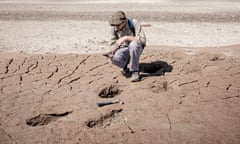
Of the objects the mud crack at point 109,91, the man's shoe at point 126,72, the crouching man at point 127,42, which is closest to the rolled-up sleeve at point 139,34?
the crouching man at point 127,42

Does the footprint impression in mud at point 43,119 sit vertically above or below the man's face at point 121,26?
below

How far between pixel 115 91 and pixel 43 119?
1.26m

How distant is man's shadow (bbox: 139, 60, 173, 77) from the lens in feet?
17.8

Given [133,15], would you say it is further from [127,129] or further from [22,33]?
[127,129]

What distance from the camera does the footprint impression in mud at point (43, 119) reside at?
12.9 feet

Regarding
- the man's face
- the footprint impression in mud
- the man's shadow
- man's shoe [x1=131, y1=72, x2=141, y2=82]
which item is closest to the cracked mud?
the footprint impression in mud

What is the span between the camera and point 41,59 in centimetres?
607

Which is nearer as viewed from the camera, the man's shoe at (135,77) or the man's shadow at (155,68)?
the man's shoe at (135,77)

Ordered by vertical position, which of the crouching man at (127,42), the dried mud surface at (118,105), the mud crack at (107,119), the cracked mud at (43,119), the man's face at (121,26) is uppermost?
the man's face at (121,26)

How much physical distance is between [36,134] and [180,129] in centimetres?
168

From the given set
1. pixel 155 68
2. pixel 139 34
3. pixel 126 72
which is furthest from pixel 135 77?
pixel 155 68

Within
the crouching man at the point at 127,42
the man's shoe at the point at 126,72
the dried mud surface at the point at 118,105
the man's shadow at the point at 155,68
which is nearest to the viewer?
the dried mud surface at the point at 118,105

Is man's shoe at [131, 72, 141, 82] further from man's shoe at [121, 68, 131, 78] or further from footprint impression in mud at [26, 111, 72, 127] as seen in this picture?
footprint impression in mud at [26, 111, 72, 127]

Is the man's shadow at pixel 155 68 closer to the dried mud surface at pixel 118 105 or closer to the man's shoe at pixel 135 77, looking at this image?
the dried mud surface at pixel 118 105
